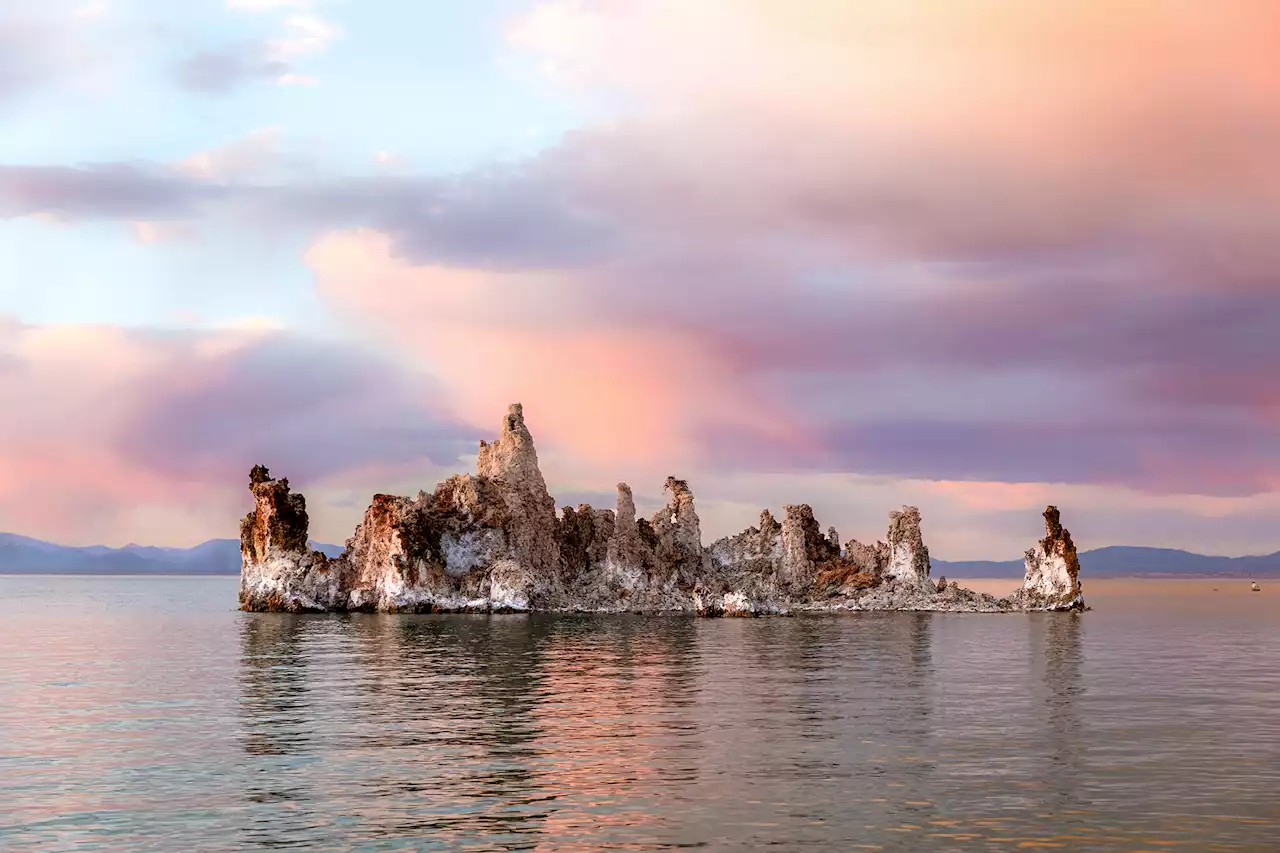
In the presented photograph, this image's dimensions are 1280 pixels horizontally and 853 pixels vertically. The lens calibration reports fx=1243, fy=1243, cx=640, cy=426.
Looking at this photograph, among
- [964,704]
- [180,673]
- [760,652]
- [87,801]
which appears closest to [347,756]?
[87,801]

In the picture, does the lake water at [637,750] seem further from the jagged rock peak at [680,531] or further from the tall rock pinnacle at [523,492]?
the jagged rock peak at [680,531]

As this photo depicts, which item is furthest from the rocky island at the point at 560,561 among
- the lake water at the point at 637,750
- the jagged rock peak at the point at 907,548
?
the lake water at the point at 637,750

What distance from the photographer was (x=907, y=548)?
18412cm

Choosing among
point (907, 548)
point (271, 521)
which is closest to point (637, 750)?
point (271, 521)

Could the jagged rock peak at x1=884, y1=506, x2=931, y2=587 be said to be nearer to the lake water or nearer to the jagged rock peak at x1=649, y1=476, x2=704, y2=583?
the jagged rock peak at x1=649, y1=476, x2=704, y2=583

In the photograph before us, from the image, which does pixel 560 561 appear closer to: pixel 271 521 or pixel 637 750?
pixel 271 521

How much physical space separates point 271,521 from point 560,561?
41221mm

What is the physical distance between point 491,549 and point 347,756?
127 meters

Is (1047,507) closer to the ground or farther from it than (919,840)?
farther from it

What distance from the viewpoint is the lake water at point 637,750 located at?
33.4m

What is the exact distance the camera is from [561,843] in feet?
104

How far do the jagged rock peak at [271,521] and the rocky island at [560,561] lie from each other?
19 centimetres

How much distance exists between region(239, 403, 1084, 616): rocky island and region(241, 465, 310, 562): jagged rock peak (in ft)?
0.62

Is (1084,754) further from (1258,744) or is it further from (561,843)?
(561,843)
